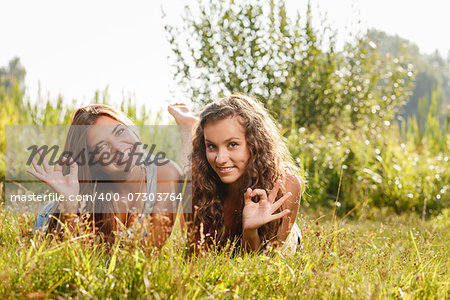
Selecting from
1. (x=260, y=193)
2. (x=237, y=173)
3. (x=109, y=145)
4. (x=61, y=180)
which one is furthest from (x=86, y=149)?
(x=260, y=193)

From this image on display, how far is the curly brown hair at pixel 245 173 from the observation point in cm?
320

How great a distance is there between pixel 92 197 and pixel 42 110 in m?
5.54

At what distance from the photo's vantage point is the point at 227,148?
3.12 meters

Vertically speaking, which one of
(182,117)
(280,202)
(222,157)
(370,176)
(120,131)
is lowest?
(370,176)

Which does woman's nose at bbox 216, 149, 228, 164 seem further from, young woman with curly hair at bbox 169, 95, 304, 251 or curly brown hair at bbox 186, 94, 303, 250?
curly brown hair at bbox 186, 94, 303, 250

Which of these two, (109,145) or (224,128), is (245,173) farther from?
(109,145)

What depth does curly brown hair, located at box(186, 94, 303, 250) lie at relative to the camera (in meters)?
3.20

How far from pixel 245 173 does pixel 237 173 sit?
4.1 inches

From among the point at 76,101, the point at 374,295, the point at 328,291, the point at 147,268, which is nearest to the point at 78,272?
the point at 147,268

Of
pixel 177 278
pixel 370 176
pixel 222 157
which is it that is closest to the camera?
pixel 177 278

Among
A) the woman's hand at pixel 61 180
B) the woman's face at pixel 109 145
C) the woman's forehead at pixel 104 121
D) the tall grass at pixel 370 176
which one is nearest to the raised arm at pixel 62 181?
the woman's hand at pixel 61 180

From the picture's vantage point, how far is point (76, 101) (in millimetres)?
7930

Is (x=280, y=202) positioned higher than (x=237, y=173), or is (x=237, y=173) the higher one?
(x=237, y=173)

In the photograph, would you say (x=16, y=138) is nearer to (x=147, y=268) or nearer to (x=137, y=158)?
(x=137, y=158)
